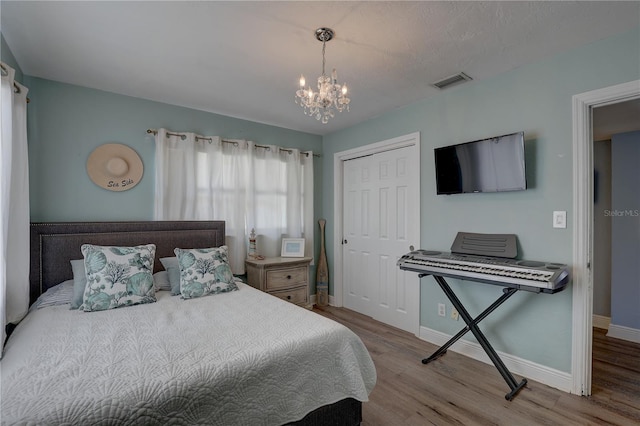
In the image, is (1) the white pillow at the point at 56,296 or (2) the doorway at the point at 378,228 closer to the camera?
(1) the white pillow at the point at 56,296

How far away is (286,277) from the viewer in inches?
140

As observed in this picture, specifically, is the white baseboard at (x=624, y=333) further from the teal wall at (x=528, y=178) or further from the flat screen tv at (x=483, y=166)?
the flat screen tv at (x=483, y=166)

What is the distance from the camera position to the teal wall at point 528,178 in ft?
7.05

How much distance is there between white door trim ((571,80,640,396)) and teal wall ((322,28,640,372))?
47 millimetres

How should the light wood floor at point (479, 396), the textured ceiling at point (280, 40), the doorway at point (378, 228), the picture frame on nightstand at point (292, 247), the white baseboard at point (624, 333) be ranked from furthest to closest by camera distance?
1. the picture frame on nightstand at point (292, 247)
2. the doorway at point (378, 228)
3. the white baseboard at point (624, 333)
4. the light wood floor at point (479, 396)
5. the textured ceiling at point (280, 40)

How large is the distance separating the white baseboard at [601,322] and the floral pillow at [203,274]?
417 cm

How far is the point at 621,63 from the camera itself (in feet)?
6.46

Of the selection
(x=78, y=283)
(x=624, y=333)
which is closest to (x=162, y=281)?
(x=78, y=283)

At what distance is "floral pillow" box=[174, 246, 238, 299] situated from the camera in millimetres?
2413

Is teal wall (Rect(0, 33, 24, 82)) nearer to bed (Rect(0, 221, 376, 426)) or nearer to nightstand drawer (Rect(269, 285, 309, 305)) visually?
bed (Rect(0, 221, 376, 426))

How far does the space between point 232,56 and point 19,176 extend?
5.49 feet

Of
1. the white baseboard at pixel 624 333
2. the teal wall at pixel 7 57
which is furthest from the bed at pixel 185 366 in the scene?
the white baseboard at pixel 624 333

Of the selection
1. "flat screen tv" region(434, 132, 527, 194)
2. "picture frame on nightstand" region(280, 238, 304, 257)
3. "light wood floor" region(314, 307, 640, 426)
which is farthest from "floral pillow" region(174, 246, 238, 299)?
"flat screen tv" region(434, 132, 527, 194)

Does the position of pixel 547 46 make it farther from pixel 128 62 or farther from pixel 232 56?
pixel 128 62
